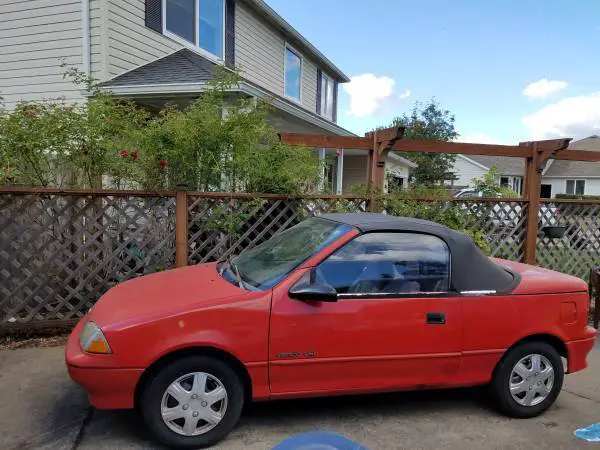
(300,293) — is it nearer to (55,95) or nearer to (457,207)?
(457,207)

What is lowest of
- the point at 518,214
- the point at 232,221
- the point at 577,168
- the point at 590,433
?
the point at 590,433

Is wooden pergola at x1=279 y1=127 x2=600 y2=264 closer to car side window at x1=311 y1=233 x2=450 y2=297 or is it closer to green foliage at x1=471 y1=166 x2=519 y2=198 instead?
green foliage at x1=471 y1=166 x2=519 y2=198

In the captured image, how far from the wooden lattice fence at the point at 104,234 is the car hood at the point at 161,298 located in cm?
152

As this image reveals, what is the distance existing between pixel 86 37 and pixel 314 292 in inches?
304

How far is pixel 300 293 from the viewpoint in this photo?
2.99 meters

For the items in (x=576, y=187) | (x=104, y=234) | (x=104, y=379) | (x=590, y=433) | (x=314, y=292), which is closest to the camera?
(x=104, y=379)

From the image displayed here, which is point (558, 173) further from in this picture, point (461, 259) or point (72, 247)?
point (72, 247)

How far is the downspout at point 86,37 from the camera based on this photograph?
8367 mm

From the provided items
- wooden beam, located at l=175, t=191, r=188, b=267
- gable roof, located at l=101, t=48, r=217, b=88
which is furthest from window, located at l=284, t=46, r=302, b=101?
wooden beam, located at l=175, t=191, r=188, b=267

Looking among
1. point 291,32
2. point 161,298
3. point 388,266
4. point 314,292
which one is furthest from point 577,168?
point 161,298

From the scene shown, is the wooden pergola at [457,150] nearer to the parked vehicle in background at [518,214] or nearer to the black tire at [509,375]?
the parked vehicle in background at [518,214]

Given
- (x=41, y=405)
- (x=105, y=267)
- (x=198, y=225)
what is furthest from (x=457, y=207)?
(x=41, y=405)

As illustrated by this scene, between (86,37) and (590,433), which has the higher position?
(86,37)

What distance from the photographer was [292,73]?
51.0ft
